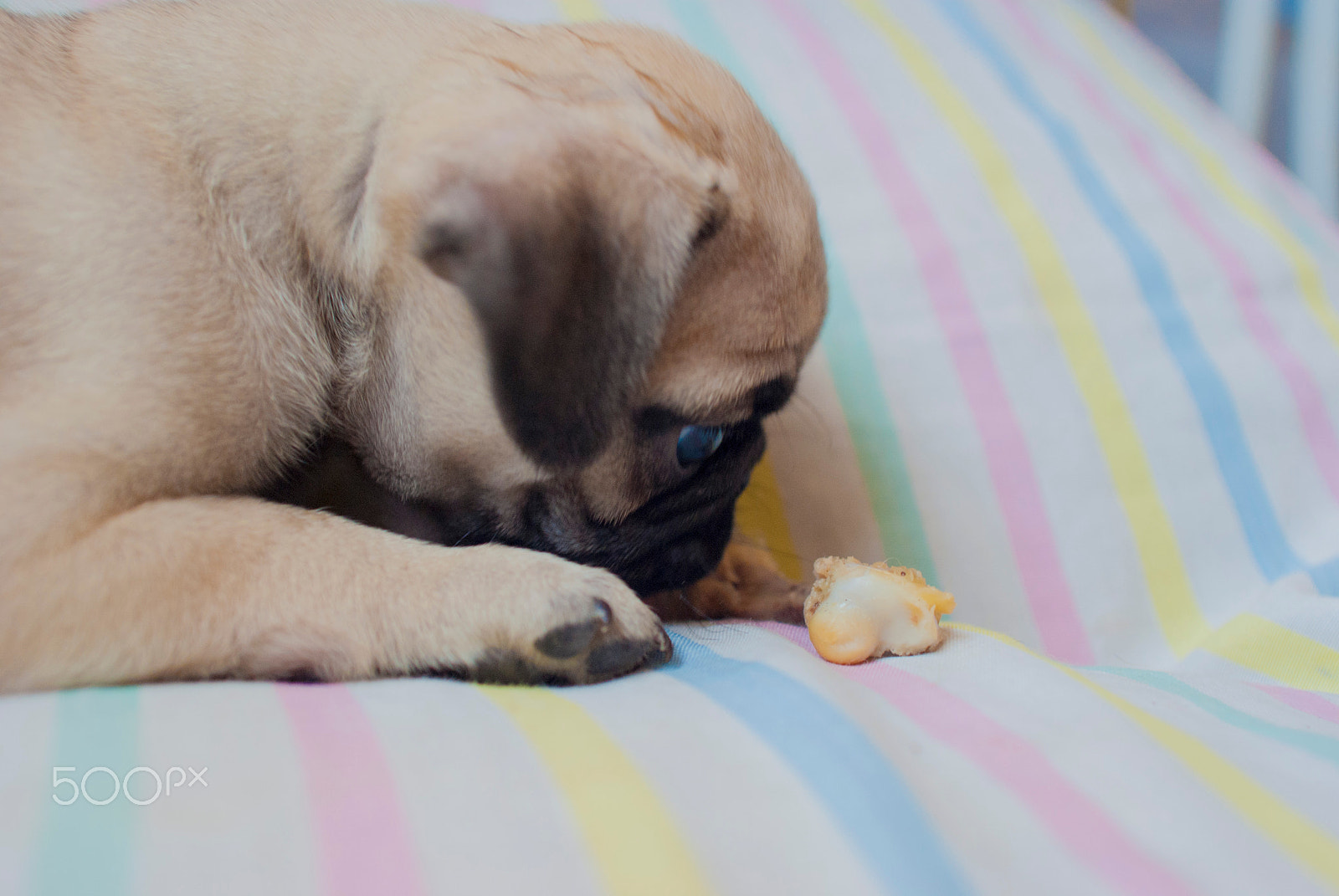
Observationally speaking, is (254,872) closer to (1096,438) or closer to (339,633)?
(339,633)

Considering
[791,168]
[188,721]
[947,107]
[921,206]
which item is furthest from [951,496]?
[188,721]

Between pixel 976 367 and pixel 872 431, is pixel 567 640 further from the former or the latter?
pixel 976 367

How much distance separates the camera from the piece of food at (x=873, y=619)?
1.31 metres

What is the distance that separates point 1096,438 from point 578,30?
58.3 inches

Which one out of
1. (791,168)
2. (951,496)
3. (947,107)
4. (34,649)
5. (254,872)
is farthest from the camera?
(947,107)

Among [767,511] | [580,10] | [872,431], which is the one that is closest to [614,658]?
[767,511]

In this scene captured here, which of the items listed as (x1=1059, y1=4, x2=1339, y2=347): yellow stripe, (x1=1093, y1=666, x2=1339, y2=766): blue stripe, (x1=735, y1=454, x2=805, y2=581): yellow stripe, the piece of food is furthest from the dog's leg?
(x1=1059, y1=4, x2=1339, y2=347): yellow stripe

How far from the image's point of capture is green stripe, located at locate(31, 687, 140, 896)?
0.71 metres

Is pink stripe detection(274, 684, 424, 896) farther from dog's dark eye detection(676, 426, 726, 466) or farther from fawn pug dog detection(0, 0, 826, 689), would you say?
dog's dark eye detection(676, 426, 726, 466)

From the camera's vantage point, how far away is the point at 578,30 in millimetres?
1479

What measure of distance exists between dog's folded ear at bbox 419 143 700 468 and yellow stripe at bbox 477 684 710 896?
0.38 metres

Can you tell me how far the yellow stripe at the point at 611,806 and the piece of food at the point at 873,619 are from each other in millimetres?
445

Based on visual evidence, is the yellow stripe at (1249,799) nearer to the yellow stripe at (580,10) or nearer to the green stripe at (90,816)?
the green stripe at (90,816)

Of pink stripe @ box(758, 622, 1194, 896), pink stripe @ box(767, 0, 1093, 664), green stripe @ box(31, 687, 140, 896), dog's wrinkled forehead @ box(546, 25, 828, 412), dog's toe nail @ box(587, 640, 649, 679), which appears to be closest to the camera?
green stripe @ box(31, 687, 140, 896)
